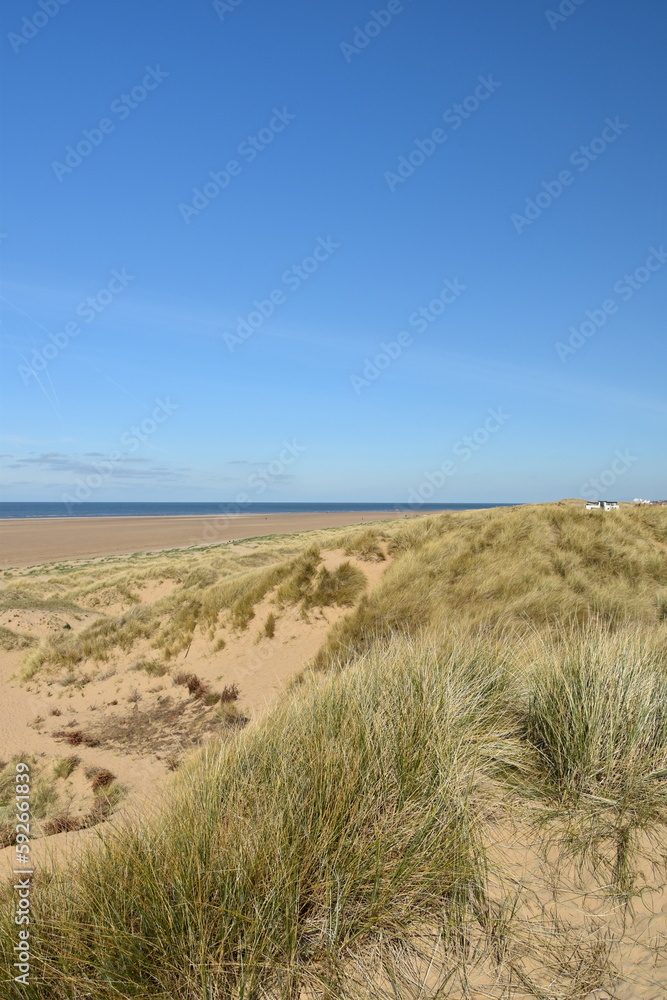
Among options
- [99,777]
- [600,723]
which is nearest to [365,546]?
[99,777]

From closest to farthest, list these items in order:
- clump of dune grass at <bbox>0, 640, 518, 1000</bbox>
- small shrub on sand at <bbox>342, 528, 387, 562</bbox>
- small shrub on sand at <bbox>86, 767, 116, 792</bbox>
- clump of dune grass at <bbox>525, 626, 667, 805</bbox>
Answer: clump of dune grass at <bbox>0, 640, 518, 1000</bbox> → clump of dune grass at <bbox>525, 626, 667, 805</bbox> → small shrub on sand at <bbox>86, 767, 116, 792</bbox> → small shrub on sand at <bbox>342, 528, 387, 562</bbox>

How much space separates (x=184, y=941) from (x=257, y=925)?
1.09 ft

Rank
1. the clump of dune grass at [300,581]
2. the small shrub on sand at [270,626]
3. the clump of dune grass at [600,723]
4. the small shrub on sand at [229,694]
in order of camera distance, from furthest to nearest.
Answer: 1. the clump of dune grass at [300,581]
2. the small shrub on sand at [270,626]
3. the small shrub on sand at [229,694]
4. the clump of dune grass at [600,723]

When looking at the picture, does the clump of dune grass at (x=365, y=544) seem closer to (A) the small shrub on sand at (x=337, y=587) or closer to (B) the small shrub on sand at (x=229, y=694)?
(A) the small shrub on sand at (x=337, y=587)

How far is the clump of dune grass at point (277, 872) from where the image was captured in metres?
2.29

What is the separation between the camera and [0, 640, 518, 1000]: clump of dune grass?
2.29 meters

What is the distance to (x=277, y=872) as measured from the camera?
8.23 feet

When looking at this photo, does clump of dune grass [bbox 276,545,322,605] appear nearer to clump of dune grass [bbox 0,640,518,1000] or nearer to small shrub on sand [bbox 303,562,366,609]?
small shrub on sand [bbox 303,562,366,609]

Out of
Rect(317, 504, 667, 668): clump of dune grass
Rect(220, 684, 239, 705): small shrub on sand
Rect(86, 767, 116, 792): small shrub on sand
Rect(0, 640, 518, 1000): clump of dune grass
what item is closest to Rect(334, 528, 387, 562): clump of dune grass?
Rect(317, 504, 667, 668): clump of dune grass

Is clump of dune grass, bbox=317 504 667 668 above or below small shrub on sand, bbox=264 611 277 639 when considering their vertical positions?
above

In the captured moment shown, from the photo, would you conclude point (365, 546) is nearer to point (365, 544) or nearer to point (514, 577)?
point (365, 544)

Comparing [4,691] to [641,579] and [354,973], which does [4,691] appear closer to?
[354,973]

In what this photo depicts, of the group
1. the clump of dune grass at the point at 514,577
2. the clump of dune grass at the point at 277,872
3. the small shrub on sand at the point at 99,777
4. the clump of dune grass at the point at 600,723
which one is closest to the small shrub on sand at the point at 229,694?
the clump of dune grass at the point at 514,577

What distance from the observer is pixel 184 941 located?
234cm
